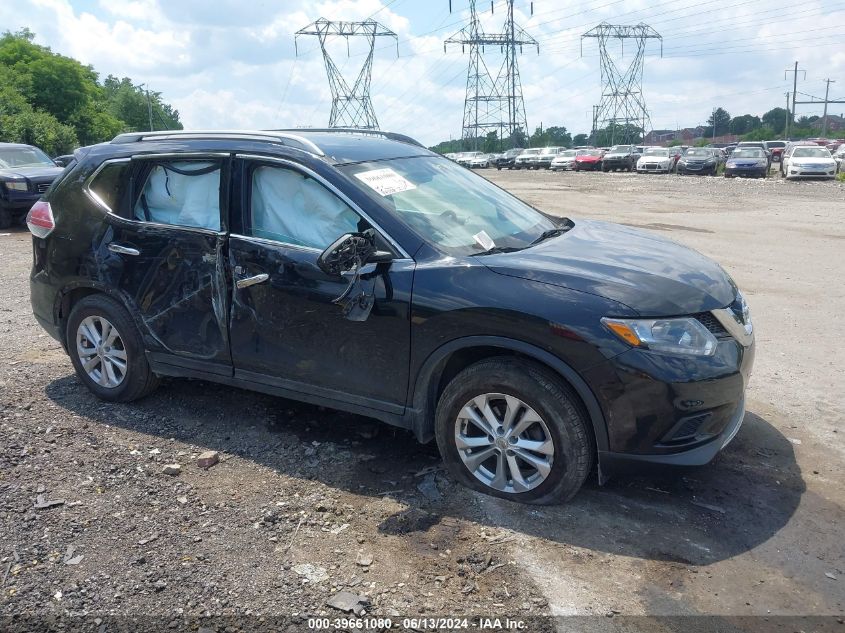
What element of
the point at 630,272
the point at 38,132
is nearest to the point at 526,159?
the point at 38,132

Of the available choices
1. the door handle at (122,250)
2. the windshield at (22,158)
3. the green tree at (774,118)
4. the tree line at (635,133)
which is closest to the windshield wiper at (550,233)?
the door handle at (122,250)

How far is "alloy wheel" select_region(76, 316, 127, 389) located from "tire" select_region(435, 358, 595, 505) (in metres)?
2.41

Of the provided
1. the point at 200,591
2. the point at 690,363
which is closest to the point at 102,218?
the point at 200,591

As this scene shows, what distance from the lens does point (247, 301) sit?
4395 millimetres

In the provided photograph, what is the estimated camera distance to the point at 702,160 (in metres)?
37.5

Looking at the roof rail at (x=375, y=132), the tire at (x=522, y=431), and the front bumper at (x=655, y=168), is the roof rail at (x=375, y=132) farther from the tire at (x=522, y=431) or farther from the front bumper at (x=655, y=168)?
the front bumper at (x=655, y=168)

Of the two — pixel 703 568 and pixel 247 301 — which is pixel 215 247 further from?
pixel 703 568

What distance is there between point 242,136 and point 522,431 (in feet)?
8.04

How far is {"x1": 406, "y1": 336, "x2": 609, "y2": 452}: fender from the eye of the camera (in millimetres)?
3539

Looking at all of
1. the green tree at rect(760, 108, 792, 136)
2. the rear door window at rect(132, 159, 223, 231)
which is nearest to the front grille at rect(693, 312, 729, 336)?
the rear door window at rect(132, 159, 223, 231)

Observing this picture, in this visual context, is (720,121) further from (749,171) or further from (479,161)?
(749,171)

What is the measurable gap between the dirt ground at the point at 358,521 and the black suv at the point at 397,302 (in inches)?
13.3

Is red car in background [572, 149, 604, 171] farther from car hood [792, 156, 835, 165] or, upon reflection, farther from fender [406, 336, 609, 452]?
fender [406, 336, 609, 452]

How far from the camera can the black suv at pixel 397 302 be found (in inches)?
139
